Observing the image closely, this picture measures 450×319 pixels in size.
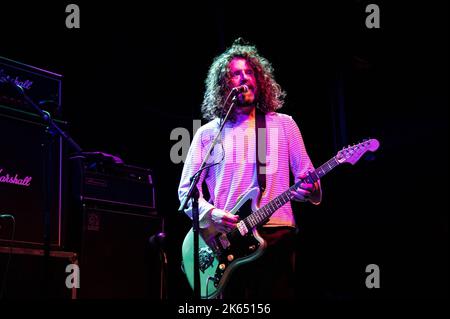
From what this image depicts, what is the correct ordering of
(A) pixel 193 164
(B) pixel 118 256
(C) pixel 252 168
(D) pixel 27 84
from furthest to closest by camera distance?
1. (B) pixel 118 256
2. (D) pixel 27 84
3. (A) pixel 193 164
4. (C) pixel 252 168

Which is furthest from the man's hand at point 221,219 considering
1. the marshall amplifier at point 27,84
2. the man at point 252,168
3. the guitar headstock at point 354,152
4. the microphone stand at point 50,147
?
the marshall amplifier at point 27,84

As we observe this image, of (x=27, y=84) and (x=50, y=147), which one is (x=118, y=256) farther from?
(x=27, y=84)

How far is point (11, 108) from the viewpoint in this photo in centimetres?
370

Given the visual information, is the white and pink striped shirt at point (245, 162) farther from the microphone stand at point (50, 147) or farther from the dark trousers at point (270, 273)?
the microphone stand at point (50, 147)

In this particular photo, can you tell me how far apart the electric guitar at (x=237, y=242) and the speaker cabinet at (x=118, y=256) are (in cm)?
104

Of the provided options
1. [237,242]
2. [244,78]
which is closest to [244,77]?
[244,78]

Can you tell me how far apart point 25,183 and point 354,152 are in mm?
2184

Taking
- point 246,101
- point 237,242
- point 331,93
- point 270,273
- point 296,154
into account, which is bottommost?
point 270,273

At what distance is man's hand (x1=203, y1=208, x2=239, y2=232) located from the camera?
3.04 metres

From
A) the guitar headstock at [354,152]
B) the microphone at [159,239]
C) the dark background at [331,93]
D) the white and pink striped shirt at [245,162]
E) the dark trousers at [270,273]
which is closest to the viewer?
the dark trousers at [270,273]

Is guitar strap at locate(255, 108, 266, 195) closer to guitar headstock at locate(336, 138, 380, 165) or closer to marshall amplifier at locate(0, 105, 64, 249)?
guitar headstock at locate(336, 138, 380, 165)

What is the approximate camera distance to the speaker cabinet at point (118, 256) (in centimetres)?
395

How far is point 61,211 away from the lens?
3.90 meters
